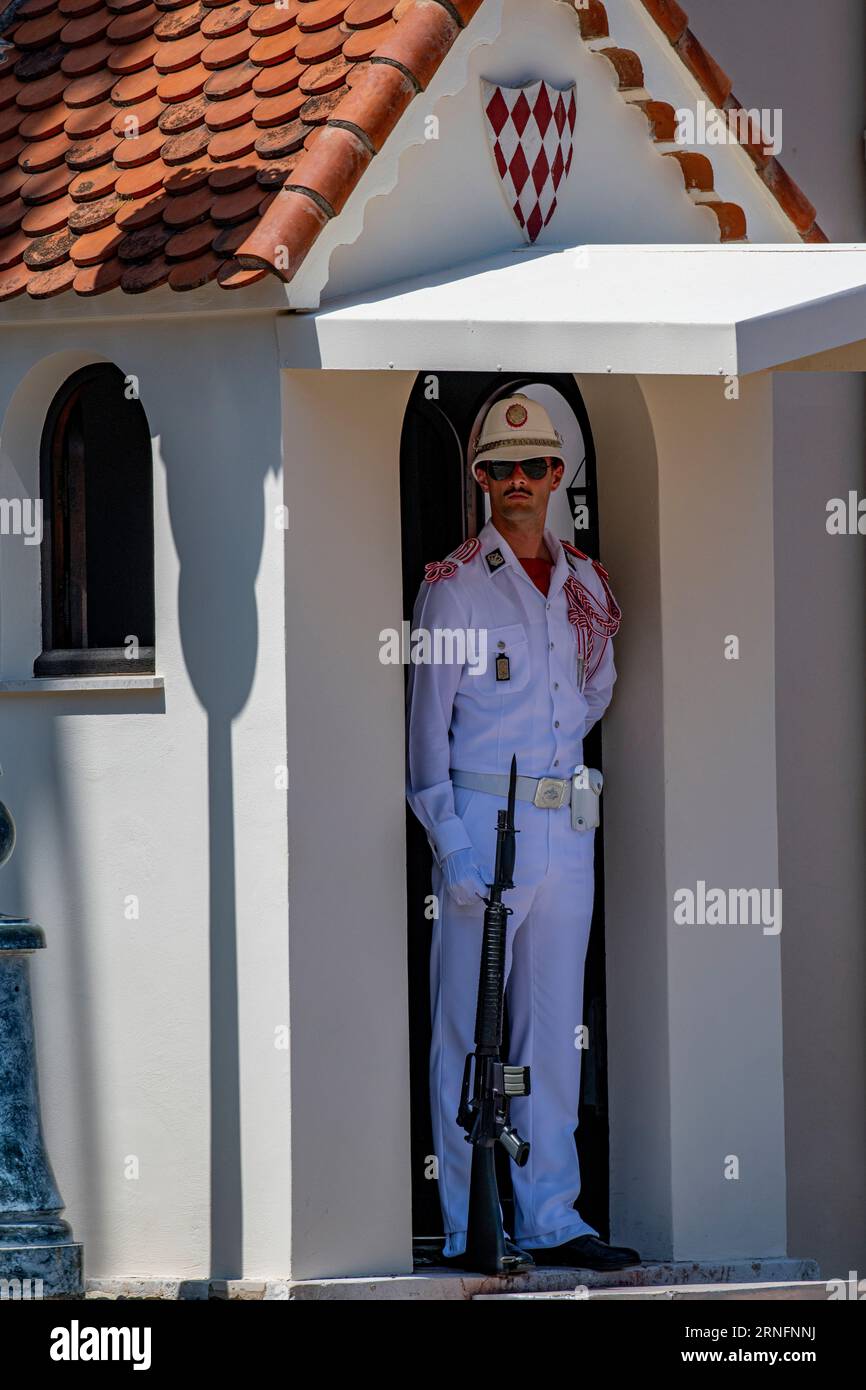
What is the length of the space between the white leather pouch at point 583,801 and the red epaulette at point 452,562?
72 cm

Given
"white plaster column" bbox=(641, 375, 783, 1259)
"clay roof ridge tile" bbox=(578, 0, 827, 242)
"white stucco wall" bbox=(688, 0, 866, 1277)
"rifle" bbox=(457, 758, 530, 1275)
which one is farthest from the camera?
"white stucco wall" bbox=(688, 0, 866, 1277)

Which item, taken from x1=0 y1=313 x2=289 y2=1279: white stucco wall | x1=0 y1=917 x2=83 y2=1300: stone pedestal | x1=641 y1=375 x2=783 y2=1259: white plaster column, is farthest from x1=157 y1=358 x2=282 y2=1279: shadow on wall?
x1=641 y1=375 x2=783 y2=1259: white plaster column

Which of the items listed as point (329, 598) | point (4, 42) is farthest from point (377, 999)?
point (4, 42)

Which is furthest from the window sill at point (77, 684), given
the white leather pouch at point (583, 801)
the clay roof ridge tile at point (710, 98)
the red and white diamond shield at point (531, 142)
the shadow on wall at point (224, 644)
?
the clay roof ridge tile at point (710, 98)

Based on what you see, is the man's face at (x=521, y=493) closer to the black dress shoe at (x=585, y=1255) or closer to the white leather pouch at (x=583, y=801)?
the white leather pouch at (x=583, y=801)

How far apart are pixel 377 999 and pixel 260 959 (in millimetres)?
400

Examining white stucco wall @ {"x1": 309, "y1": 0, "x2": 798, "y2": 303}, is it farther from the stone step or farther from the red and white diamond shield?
the stone step

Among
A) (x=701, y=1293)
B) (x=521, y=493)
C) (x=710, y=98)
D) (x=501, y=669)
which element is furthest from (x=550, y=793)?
(x=710, y=98)

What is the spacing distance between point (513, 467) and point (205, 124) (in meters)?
1.36

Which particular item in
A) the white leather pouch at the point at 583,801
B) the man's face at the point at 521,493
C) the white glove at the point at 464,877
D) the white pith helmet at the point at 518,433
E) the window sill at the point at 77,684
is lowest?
the white glove at the point at 464,877

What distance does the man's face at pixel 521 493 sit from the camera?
28.7ft

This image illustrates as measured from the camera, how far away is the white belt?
872 cm

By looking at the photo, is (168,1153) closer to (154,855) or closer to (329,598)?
(154,855)

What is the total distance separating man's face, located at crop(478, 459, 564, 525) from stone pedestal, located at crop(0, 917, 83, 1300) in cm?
204
